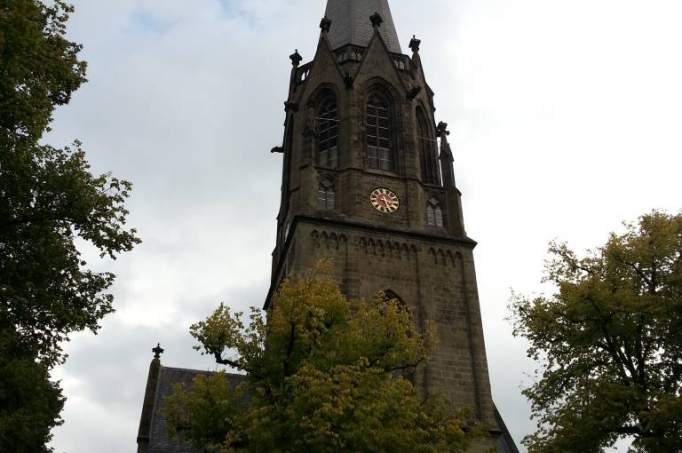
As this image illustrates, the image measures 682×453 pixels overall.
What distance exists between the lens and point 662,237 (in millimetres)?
13805

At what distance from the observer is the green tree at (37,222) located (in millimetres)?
10648

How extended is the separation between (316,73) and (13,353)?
21.8 metres

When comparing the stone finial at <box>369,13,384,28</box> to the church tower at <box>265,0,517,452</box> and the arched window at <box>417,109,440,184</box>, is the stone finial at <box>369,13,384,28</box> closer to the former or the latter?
the church tower at <box>265,0,517,452</box>

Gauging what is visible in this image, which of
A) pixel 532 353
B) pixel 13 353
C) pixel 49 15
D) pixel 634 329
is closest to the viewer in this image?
pixel 13 353

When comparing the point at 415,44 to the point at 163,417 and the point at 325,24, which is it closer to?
the point at 325,24

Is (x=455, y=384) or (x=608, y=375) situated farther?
(x=455, y=384)

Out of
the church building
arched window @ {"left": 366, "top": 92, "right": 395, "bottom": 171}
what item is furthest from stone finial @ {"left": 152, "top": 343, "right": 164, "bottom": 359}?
arched window @ {"left": 366, "top": 92, "right": 395, "bottom": 171}

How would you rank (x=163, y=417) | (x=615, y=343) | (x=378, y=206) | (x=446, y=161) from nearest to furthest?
(x=615, y=343)
(x=163, y=417)
(x=378, y=206)
(x=446, y=161)

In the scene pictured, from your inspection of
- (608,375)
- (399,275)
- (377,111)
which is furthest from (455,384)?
(377,111)

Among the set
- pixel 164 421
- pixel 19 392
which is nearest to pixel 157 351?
pixel 164 421

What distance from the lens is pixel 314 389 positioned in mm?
10914

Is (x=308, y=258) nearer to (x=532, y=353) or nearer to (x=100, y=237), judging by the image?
(x=532, y=353)

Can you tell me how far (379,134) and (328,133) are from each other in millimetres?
2057

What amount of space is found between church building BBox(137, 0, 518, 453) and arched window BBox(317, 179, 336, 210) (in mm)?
39
